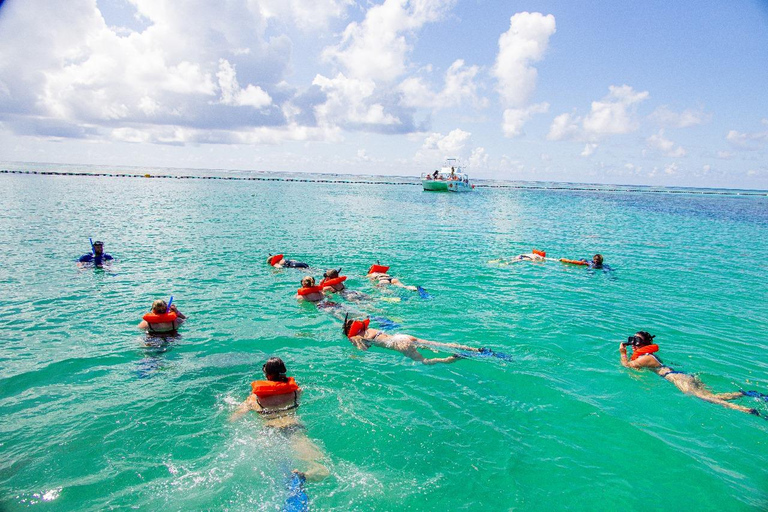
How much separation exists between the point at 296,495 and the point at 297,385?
104 inches

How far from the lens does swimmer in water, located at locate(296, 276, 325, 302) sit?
14367mm

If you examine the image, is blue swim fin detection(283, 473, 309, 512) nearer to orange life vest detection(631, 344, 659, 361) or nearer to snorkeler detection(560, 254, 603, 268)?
orange life vest detection(631, 344, 659, 361)

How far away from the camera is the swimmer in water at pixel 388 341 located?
10.8 metres

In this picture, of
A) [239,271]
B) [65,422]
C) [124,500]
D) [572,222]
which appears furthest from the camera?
[572,222]

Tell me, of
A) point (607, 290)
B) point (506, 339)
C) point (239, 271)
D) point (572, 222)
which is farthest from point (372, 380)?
Answer: point (572, 222)

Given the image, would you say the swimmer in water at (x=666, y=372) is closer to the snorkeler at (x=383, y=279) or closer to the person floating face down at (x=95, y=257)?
the snorkeler at (x=383, y=279)

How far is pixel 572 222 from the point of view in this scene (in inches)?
1788

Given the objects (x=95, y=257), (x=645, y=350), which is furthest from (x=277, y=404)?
(x=95, y=257)

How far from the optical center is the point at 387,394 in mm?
8969

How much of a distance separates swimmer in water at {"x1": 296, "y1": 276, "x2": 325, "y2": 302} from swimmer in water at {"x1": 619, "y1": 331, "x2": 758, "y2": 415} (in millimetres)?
9389

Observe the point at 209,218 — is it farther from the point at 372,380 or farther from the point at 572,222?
the point at 572,222

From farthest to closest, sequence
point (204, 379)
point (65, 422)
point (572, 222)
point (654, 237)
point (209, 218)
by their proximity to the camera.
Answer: point (572, 222), point (209, 218), point (654, 237), point (204, 379), point (65, 422)

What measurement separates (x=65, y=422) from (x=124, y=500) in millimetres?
2823

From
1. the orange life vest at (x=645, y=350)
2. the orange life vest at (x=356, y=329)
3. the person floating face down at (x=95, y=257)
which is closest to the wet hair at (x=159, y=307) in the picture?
the orange life vest at (x=356, y=329)
